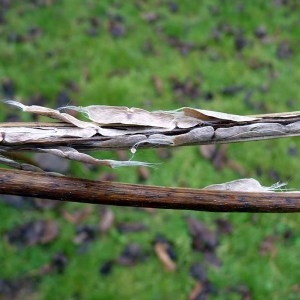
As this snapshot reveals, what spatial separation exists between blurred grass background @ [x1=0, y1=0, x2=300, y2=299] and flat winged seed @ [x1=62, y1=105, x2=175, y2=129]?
1178 millimetres

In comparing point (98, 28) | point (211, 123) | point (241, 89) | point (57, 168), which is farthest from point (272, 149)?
point (211, 123)

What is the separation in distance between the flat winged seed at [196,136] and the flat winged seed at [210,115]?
Answer: 15 millimetres

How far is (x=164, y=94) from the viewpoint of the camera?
9.43 feet

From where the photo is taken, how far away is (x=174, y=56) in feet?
10.2

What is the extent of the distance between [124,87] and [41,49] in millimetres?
551

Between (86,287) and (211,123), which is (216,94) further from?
(211,123)

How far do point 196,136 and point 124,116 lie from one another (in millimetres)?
96

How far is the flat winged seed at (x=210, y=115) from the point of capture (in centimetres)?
70

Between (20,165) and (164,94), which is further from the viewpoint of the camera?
(164,94)

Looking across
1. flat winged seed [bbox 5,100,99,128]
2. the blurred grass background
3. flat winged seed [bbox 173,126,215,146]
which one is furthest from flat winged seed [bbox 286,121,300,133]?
the blurred grass background

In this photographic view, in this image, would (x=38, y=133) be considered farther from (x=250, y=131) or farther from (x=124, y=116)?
(x=250, y=131)

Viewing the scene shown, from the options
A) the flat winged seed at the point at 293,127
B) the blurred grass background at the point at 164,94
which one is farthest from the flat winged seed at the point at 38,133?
the blurred grass background at the point at 164,94

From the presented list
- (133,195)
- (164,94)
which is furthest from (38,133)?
(164,94)

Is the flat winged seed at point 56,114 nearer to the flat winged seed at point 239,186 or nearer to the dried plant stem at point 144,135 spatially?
the dried plant stem at point 144,135
